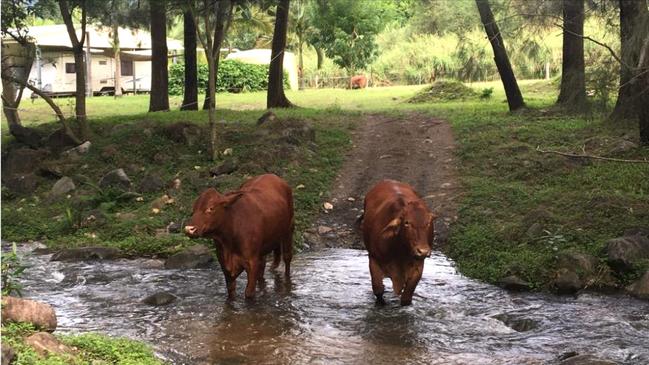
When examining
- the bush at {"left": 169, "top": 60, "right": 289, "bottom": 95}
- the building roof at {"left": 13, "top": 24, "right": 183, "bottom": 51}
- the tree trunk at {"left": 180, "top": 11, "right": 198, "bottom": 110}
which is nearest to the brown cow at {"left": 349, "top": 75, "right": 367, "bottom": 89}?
the bush at {"left": 169, "top": 60, "right": 289, "bottom": 95}

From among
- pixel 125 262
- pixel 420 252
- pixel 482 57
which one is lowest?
pixel 125 262

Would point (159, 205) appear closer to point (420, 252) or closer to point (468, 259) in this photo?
point (468, 259)

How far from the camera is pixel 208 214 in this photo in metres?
8.07

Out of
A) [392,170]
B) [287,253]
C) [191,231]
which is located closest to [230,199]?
[191,231]

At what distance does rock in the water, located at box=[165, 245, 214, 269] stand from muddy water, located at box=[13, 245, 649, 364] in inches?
12.3

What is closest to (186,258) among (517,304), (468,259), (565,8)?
(468,259)

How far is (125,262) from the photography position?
34.9 feet

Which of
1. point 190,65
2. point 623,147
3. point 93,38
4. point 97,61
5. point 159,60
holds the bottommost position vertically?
point 623,147

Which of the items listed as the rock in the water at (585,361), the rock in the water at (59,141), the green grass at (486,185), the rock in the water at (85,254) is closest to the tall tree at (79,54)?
the rock in the water at (59,141)

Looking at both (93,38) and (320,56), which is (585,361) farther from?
(320,56)

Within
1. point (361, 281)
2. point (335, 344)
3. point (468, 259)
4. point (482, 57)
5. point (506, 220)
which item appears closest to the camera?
point (335, 344)

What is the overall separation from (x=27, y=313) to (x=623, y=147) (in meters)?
10.8

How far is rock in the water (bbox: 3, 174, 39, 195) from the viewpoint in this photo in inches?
595

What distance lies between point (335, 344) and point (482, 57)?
12.5 meters
